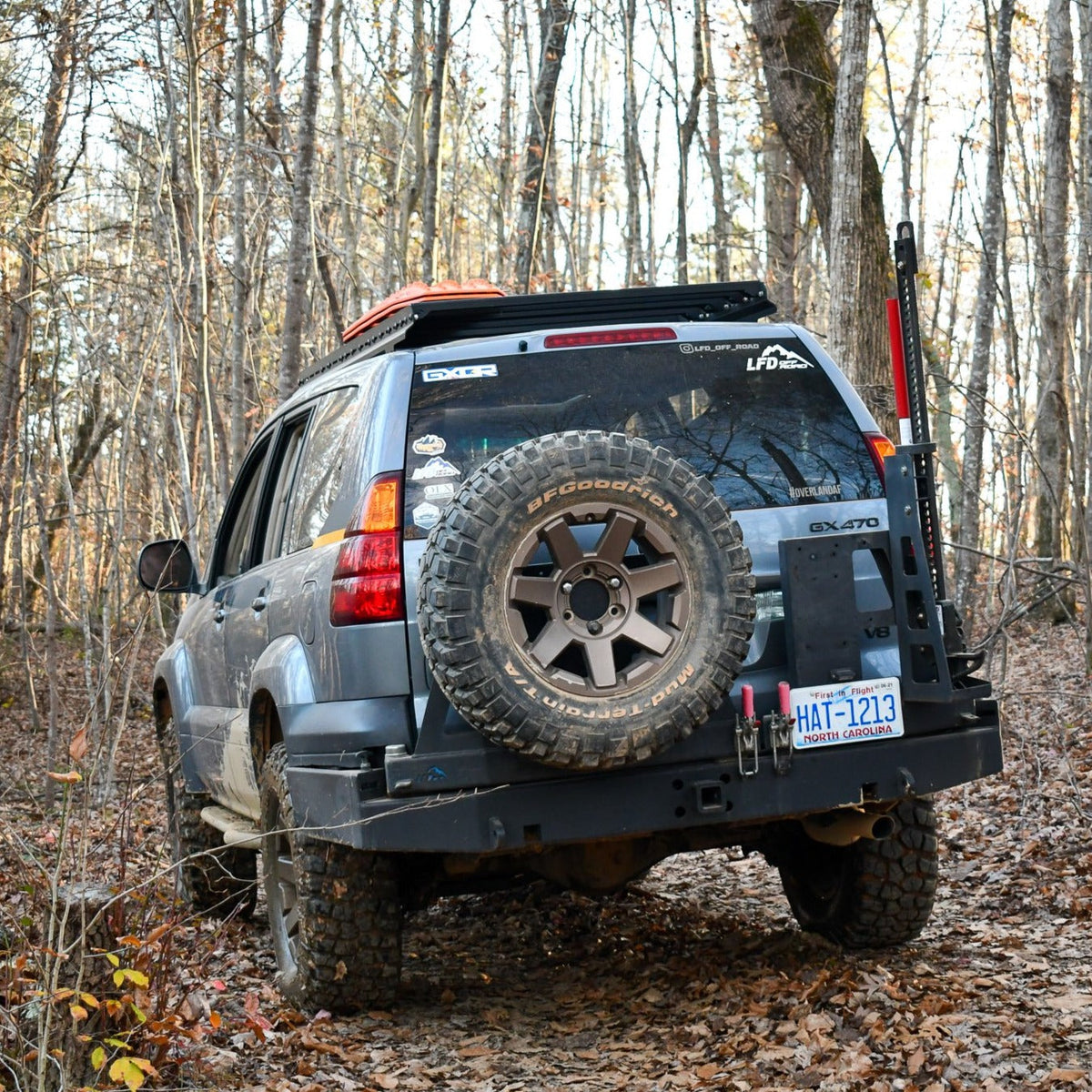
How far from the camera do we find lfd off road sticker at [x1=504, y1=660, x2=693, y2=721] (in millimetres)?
3832

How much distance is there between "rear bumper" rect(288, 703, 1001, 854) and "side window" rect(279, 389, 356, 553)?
933 millimetres

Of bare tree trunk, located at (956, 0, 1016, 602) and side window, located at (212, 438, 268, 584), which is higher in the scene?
bare tree trunk, located at (956, 0, 1016, 602)

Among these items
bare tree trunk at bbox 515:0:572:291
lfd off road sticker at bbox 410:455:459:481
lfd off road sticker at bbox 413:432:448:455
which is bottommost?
lfd off road sticker at bbox 410:455:459:481

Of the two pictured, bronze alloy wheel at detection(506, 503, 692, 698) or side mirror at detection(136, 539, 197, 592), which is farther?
side mirror at detection(136, 539, 197, 592)

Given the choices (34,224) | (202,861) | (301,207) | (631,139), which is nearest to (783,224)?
(631,139)

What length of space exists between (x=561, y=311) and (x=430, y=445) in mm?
962

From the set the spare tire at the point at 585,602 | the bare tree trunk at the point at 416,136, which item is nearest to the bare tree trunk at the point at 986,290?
the bare tree trunk at the point at 416,136

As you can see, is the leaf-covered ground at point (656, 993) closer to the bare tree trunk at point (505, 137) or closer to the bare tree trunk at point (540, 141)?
the bare tree trunk at point (540, 141)

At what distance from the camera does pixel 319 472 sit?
5.00 metres

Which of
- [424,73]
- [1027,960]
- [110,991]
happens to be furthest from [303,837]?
[424,73]

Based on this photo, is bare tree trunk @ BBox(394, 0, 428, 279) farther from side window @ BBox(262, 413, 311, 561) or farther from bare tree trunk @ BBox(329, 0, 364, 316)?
side window @ BBox(262, 413, 311, 561)

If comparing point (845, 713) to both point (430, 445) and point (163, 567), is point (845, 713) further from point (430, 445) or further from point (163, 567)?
point (163, 567)

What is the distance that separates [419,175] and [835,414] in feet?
44.4

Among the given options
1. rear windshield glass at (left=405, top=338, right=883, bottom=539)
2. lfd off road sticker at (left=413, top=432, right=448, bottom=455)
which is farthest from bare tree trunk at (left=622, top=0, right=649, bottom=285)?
lfd off road sticker at (left=413, top=432, right=448, bottom=455)
